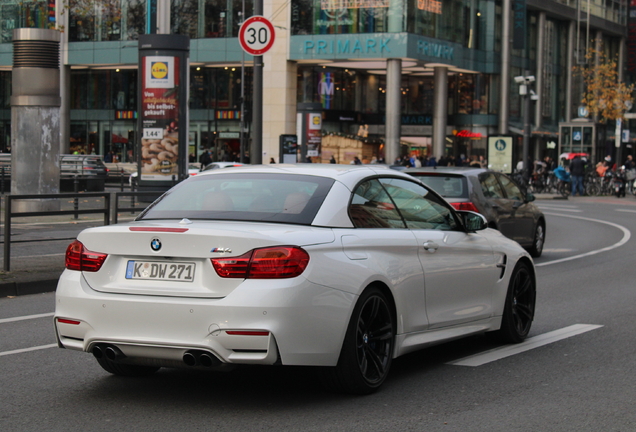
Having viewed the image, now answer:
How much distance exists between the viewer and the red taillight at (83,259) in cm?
561

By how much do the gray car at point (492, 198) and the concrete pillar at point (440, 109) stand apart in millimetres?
45458

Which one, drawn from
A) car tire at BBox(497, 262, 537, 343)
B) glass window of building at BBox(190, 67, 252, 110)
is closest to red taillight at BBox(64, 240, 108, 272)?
car tire at BBox(497, 262, 537, 343)

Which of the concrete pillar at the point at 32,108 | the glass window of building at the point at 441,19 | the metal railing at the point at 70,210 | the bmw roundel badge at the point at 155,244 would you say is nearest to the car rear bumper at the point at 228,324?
the bmw roundel badge at the point at 155,244

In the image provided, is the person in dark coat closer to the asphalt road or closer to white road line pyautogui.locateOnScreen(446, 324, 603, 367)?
the asphalt road

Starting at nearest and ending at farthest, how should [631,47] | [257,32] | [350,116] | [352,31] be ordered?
1. [257,32]
2. [352,31]
3. [350,116]
4. [631,47]

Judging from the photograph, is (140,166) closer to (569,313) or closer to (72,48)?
(569,313)

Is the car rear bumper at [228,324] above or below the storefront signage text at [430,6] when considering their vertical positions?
below

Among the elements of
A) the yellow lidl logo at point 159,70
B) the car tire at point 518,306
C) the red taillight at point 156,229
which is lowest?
the car tire at point 518,306

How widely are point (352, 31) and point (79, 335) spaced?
5213 centimetres

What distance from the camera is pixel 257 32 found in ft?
53.4

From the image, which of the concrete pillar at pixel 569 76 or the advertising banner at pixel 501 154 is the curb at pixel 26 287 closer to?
the advertising banner at pixel 501 154

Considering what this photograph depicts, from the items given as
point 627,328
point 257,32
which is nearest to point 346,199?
point 627,328

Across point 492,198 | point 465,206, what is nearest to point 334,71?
point 492,198

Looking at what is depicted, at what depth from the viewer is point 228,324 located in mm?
5156
